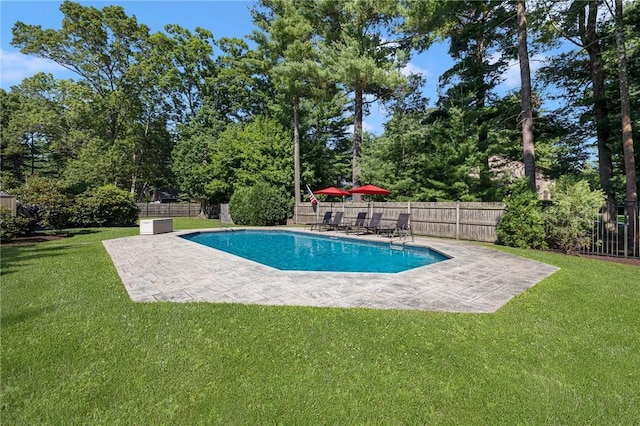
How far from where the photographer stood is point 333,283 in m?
5.38

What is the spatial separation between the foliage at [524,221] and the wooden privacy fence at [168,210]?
29427 mm

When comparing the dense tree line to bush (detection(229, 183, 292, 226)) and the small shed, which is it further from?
the small shed

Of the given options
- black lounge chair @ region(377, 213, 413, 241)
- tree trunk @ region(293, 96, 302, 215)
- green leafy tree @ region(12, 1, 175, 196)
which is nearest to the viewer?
black lounge chair @ region(377, 213, 413, 241)

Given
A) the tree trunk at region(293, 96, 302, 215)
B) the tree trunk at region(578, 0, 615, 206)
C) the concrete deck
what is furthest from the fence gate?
the tree trunk at region(293, 96, 302, 215)

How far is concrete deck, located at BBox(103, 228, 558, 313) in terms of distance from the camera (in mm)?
4457

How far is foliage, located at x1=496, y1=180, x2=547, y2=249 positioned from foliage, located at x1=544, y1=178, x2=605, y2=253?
0.33 m

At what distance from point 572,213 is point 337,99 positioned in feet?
52.7

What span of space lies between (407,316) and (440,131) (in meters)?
14.2

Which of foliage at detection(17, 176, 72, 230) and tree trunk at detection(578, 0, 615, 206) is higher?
tree trunk at detection(578, 0, 615, 206)

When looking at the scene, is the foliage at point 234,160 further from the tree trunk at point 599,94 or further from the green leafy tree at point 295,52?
the tree trunk at point 599,94

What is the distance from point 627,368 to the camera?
279 cm

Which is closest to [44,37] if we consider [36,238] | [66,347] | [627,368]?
[36,238]

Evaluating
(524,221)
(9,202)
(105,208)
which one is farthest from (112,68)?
(524,221)

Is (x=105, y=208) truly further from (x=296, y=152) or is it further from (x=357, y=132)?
(x=357, y=132)
